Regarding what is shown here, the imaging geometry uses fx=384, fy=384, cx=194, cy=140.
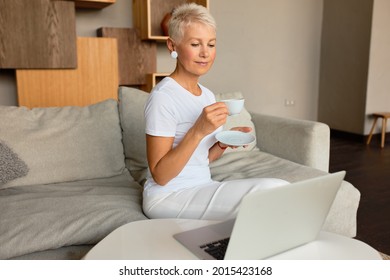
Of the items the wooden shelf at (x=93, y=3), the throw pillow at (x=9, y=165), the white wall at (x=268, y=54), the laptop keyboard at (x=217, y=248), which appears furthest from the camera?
the white wall at (x=268, y=54)

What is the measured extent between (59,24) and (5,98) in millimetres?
761

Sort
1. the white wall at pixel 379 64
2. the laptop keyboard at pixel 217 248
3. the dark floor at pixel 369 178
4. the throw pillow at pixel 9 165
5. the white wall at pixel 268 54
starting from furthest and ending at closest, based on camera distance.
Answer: the white wall at pixel 379 64, the white wall at pixel 268 54, the dark floor at pixel 369 178, the throw pillow at pixel 9 165, the laptop keyboard at pixel 217 248

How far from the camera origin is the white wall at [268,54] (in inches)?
165

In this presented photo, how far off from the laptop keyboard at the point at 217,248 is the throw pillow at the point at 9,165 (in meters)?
1.02

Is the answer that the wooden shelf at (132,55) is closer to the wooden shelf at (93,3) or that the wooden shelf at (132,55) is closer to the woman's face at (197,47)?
the wooden shelf at (93,3)

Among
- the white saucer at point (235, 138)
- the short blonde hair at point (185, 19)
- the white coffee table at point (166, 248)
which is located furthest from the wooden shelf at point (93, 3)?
the white coffee table at point (166, 248)

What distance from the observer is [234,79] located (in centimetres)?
433

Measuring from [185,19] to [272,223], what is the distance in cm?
73

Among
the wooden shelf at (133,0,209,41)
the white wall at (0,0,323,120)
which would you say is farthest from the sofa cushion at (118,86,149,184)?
the white wall at (0,0,323,120)

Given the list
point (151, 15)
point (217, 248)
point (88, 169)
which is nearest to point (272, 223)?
point (217, 248)

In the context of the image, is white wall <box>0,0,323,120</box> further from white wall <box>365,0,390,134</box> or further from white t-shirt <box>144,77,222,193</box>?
white t-shirt <box>144,77,222,193</box>

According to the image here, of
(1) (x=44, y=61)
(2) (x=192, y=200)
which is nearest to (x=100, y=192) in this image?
(2) (x=192, y=200)

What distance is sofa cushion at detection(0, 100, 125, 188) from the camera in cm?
161
